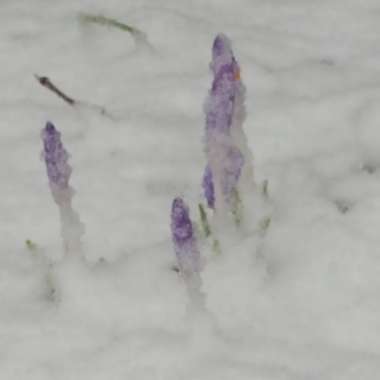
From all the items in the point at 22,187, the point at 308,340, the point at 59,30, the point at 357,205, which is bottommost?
the point at 308,340

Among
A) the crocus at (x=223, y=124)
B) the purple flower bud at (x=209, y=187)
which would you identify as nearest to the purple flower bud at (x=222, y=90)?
the crocus at (x=223, y=124)

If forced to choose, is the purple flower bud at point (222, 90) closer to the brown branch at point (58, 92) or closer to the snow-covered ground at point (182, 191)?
the snow-covered ground at point (182, 191)

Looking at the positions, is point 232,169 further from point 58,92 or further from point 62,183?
point 58,92

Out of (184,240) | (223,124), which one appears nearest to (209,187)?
(223,124)

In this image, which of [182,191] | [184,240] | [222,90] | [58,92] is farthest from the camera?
[58,92]

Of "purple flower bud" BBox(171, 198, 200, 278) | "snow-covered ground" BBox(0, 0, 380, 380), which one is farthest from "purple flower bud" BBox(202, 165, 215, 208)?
"purple flower bud" BBox(171, 198, 200, 278)

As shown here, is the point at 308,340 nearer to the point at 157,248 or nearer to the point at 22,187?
the point at 157,248

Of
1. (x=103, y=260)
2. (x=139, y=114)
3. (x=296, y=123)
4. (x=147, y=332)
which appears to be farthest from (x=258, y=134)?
(x=147, y=332)
